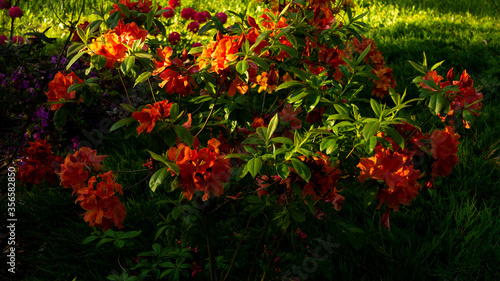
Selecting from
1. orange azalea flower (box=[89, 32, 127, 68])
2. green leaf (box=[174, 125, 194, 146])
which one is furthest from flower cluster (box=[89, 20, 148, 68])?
green leaf (box=[174, 125, 194, 146])

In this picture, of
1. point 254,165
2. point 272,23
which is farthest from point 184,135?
point 272,23

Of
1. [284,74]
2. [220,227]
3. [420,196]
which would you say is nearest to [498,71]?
[420,196]

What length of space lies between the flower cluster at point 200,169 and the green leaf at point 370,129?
0.38 metres

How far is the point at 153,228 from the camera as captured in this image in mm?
2168

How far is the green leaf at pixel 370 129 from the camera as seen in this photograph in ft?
3.38

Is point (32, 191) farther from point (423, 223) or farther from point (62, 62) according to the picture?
point (423, 223)

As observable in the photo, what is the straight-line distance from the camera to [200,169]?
1.13 m

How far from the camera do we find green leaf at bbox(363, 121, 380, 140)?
1031 mm

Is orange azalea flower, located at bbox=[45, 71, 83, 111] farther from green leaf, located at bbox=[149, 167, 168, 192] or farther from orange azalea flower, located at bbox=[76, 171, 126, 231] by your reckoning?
green leaf, located at bbox=[149, 167, 168, 192]

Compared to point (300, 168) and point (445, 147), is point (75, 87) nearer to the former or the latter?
point (300, 168)

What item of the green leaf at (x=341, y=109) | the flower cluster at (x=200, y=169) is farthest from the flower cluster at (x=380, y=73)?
the flower cluster at (x=200, y=169)

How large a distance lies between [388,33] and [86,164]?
3.97 meters

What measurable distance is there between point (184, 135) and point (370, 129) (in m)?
0.50

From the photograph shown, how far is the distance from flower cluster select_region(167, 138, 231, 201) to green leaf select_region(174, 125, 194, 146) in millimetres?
22
